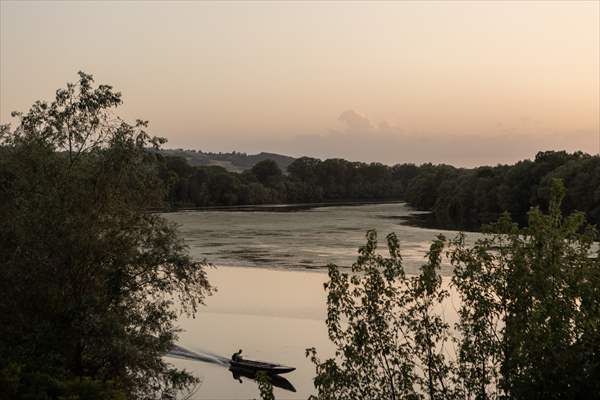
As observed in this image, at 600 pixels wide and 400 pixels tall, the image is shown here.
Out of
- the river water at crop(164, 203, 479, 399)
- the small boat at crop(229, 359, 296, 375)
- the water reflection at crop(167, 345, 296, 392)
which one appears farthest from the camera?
the river water at crop(164, 203, 479, 399)

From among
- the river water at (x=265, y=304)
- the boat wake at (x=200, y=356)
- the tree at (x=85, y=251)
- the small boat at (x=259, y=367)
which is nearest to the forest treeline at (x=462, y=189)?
the tree at (x=85, y=251)

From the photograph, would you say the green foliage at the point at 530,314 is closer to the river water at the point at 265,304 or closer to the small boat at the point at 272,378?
the small boat at the point at 272,378

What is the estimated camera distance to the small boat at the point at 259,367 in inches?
972

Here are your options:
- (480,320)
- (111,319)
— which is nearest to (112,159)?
(111,319)

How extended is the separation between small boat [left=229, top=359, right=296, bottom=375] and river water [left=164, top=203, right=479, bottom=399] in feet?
1.32

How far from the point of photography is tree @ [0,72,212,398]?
17141 millimetres

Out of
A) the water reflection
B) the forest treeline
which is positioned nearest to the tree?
the forest treeline

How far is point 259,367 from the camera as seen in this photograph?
81.5 feet

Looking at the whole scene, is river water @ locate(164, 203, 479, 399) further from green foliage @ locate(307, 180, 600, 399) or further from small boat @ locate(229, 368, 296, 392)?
green foliage @ locate(307, 180, 600, 399)

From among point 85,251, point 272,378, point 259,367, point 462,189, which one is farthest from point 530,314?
point 462,189

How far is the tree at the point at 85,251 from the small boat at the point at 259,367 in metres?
5.64

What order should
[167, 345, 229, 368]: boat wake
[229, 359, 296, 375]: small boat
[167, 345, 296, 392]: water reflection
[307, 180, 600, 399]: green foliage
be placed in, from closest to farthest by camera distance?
[307, 180, 600, 399]: green foliage, [167, 345, 296, 392]: water reflection, [229, 359, 296, 375]: small boat, [167, 345, 229, 368]: boat wake

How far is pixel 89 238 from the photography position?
18.0 meters

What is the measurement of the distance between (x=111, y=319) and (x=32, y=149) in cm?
572
